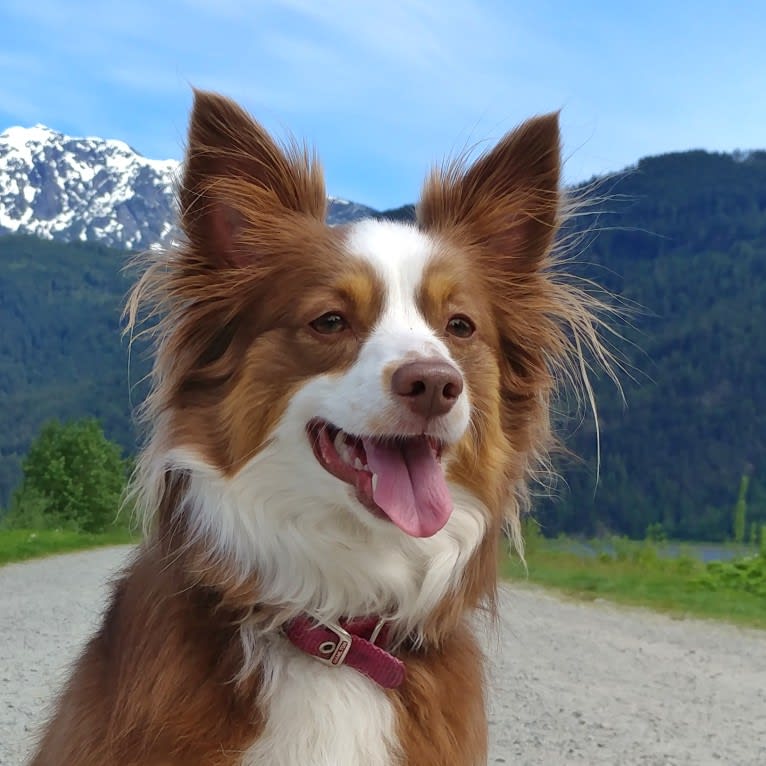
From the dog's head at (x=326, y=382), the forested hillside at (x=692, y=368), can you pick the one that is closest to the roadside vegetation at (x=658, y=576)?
the forested hillside at (x=692, y=368)

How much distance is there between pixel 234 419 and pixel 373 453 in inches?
22.5

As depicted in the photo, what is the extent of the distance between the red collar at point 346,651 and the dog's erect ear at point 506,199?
1.84 meters

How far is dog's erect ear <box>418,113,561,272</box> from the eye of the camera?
4.14 metres

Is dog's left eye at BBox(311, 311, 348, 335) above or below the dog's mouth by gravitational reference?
above

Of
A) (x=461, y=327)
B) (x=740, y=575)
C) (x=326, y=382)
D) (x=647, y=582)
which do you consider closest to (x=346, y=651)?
(x=326, y=382)

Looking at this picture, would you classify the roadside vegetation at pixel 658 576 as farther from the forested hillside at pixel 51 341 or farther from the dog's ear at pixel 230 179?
the forested hillside at pixel 51 341

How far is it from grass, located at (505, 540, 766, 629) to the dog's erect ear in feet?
23.0

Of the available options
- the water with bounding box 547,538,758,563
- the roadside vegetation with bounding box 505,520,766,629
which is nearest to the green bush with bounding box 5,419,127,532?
the water with bounding box 547,538,758,563

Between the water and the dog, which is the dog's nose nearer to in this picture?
the dog

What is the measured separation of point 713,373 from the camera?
6450cm

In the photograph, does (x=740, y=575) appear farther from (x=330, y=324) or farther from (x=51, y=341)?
(x=51, y=341)

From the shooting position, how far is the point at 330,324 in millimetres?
3525

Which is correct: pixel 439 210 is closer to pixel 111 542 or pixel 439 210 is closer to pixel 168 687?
pixel 168 687

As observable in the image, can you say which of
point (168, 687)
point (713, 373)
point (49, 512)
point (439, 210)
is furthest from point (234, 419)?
point (713, 373)
